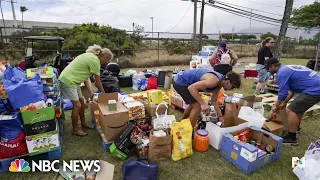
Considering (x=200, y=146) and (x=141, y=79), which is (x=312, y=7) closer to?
(x=141, y=79)

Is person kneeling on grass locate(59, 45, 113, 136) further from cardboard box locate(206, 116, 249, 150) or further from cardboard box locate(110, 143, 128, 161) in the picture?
cardboard box locate(206, 116, 249, 150)

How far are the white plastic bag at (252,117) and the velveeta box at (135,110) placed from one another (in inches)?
62.0

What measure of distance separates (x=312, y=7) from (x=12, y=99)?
27070 mm

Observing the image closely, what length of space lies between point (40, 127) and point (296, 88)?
11.5ft

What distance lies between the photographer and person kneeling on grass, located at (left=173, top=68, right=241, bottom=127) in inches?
95.3

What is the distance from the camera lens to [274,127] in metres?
3.24

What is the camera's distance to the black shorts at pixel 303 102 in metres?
2.85

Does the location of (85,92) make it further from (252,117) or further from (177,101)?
(252,117)

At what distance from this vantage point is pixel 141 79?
5.96 metres

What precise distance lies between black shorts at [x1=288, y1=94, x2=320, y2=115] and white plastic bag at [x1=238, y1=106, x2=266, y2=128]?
453 mm

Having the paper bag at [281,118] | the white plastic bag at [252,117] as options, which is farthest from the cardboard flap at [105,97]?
the paper bag at [281,118]

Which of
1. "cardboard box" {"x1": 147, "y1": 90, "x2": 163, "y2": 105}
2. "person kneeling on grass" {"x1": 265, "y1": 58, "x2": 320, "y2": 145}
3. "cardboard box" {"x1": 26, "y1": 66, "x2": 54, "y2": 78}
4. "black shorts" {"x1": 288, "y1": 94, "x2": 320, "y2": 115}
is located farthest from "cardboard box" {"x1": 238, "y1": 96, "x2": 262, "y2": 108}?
"cardboard box" {"x1": 26, "y1": 66, "x2": 54, "y2": 78}

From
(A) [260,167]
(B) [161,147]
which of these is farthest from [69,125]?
(A) [260,167]

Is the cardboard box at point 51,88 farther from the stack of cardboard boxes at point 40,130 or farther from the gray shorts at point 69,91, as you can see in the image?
the stack of cardboard boxes at point 40,130
